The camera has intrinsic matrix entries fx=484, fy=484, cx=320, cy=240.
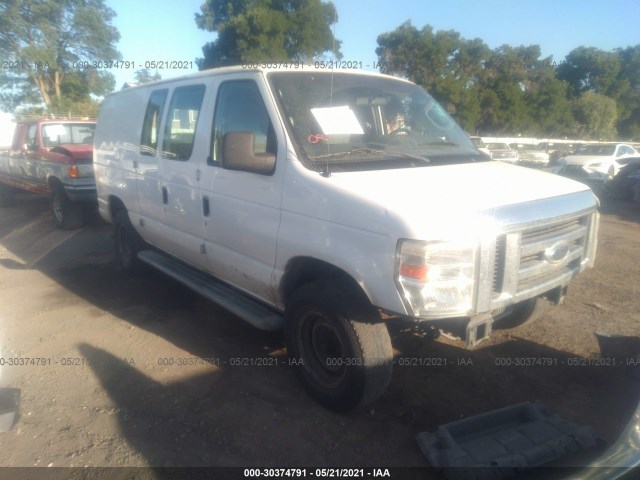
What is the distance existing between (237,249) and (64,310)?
252 cm

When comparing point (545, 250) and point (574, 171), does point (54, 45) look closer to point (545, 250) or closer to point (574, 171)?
point (574, 171)

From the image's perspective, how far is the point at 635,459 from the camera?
75.7 inches

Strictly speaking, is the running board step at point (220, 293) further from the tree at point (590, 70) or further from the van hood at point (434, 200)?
the tree at point (590, 70)

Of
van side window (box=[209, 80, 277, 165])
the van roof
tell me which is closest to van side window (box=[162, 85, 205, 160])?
the van roof

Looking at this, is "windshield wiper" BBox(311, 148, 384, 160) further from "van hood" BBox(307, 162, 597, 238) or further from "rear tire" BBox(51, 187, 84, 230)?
"rear tire" BBox(51, 187, 84, 230)

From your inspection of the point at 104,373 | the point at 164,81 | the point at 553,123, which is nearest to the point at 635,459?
the point at 104,373

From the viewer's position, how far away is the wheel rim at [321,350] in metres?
3.20

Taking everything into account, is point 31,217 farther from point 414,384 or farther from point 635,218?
point 635,218

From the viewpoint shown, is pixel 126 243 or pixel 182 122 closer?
pixel 182 122

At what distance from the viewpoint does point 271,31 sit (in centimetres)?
2073

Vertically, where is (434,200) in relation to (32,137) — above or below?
below

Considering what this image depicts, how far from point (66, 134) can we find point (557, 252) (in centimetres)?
926

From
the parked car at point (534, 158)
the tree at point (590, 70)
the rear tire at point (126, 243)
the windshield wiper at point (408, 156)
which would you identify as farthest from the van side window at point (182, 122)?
the tree at point (590, 70)

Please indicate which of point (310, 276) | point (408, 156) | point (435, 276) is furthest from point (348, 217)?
point (408, 156)
